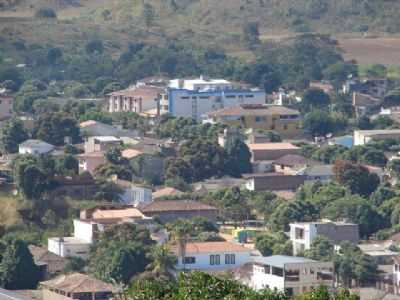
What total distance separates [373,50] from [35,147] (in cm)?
2883

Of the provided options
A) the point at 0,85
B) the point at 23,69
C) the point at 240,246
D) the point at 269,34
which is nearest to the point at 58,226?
the point at 240,246

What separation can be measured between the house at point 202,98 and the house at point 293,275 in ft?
77.7

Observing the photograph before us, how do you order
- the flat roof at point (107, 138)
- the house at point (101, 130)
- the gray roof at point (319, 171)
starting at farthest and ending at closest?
the house at point (101, 130)
the flat roof at point (107, 138)
the gray roof at point (319, 171)

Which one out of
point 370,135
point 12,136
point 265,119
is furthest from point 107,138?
point 370,135

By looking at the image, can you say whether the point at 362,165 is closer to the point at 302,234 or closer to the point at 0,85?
the point at 302,234

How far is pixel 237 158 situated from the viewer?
49156mm

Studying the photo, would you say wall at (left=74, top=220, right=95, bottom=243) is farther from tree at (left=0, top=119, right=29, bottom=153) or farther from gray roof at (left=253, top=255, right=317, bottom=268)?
tree at (left=0, top=119, right=29, bottom=153)

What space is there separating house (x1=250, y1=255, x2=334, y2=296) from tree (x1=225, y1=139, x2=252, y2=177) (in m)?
13.0

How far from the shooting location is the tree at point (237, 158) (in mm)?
48719

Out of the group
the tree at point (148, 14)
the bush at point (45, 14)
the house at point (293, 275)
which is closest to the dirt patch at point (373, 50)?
the tree at point (148, 14)

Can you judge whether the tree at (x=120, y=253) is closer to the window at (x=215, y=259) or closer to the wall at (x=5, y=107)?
the window at (x=215, y=259)

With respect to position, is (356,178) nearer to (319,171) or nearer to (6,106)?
(319,171)

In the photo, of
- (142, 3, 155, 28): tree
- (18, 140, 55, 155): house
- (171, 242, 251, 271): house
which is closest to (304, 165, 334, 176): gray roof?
(18, 140, 55, 155): house

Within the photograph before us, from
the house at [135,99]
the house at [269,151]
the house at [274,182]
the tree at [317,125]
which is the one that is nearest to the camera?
the house at [274,182]
